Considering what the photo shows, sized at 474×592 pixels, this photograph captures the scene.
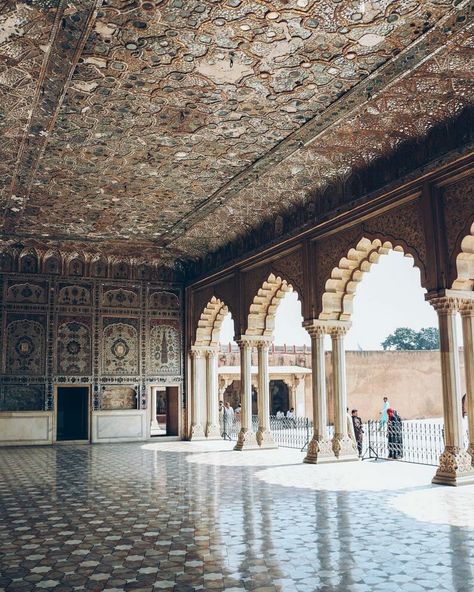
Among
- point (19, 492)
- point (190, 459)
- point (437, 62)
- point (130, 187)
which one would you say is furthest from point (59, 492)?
point (437, 62)

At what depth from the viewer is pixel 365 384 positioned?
2214 centimetres

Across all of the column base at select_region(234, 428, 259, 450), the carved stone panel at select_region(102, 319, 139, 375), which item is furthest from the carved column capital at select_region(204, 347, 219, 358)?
the column base at select_region(234, 428, 259, 450)

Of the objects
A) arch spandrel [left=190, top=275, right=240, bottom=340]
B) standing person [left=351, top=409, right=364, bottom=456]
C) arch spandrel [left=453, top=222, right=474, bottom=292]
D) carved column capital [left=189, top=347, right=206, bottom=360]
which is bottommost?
standing person [left=351, top=409, right=364, bottom=456]

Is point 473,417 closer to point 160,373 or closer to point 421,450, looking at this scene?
point 421,450

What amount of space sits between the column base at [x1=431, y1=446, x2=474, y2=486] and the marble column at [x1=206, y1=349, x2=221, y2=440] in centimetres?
851

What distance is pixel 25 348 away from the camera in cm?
1462

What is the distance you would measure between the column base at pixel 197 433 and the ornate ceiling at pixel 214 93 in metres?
6.61

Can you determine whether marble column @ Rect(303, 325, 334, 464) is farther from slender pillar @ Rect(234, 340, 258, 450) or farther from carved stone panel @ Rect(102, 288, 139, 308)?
carved stone panel @ Rect(102, 288, 139, 308)

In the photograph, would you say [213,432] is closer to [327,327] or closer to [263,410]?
[263,410]

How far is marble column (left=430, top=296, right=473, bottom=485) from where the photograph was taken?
7.91 m

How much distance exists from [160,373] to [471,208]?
1004 centimetres

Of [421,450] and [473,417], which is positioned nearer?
[473,417]

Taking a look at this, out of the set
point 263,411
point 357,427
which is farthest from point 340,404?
point 263,411

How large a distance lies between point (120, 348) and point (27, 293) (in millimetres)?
2573
